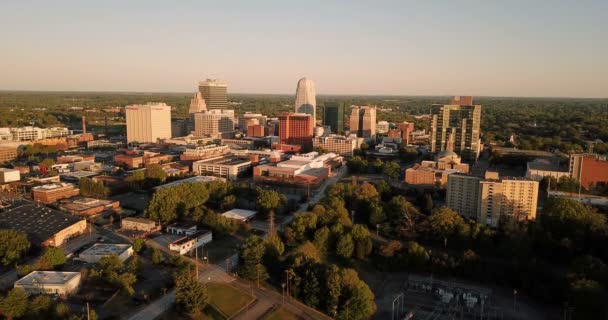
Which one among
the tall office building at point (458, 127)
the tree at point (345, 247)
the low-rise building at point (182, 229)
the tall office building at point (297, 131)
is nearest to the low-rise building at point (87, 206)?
the low-rise building at point (182, 229)

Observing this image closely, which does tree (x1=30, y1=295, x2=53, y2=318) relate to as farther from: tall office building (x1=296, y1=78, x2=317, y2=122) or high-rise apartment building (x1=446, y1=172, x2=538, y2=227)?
tall office building (x1=296, y1=78, x2=317, y2=122)

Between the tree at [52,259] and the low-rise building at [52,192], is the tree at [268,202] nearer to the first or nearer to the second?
the tree at [52,259]

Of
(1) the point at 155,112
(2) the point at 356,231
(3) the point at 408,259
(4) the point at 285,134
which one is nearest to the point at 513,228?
(3) the point at 408,259

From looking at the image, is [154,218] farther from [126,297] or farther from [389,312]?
[389,312]

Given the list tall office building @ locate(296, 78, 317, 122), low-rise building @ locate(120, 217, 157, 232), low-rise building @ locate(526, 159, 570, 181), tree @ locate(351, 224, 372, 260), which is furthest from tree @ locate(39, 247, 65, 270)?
tall office building @ locate(296, 78, 317, 122)

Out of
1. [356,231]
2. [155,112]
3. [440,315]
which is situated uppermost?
[155,112]

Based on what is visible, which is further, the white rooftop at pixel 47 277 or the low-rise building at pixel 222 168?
the low-rise building at pixel 222 168

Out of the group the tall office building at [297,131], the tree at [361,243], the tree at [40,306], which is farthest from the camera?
the tall office building at [297,131]
